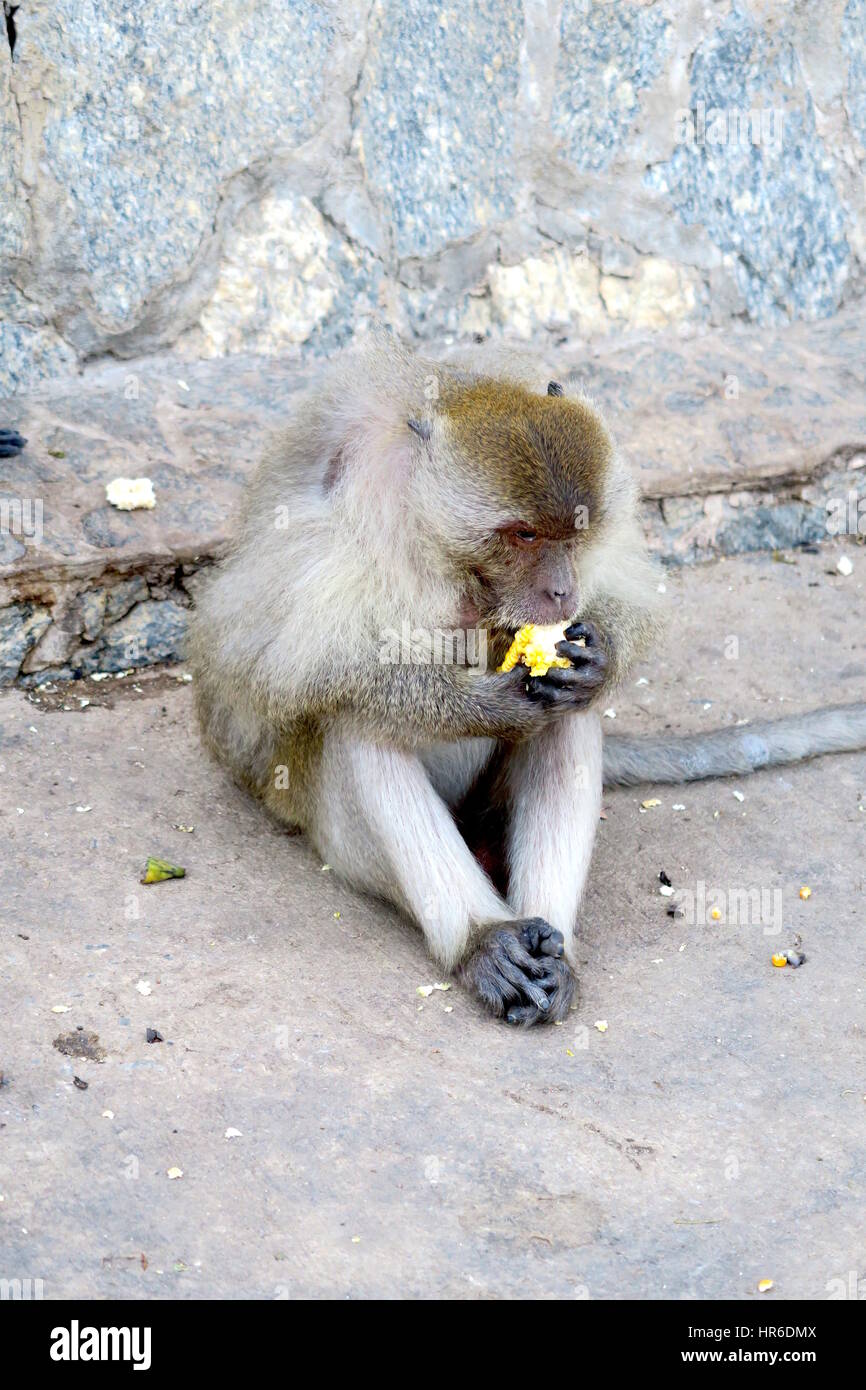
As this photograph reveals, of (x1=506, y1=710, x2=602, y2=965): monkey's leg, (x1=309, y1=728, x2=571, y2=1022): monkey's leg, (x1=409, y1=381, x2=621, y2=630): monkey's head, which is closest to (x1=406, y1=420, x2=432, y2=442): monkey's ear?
(x1=409, y1=381, x2=621, y2=630): monkey's head

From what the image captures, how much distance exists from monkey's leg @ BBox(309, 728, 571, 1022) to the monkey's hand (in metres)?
0.44

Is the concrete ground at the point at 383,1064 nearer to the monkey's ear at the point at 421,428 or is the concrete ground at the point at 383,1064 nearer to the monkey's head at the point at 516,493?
the monkey's head at the point at 516,493

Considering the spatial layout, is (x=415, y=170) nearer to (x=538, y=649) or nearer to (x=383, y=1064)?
(x=538, y=649)

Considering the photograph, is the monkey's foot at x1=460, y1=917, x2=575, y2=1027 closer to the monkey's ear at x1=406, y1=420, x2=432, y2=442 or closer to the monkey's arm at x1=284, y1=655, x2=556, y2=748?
the monkey's arm at x1=284, y1=655, x2=556, y2=748

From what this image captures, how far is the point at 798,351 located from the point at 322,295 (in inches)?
92.8

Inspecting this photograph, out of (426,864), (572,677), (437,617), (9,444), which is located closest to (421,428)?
(437,617)

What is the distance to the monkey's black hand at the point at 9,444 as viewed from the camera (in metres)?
5.68

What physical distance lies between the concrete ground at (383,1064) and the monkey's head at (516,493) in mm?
1178

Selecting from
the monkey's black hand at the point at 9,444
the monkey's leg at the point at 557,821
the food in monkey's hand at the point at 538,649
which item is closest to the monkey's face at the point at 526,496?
the food in monkey's hand at the point at 538,649

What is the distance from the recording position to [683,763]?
18.4ft

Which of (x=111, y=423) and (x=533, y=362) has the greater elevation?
(x=533, y=362)

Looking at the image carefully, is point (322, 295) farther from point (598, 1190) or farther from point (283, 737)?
point (598, 1190)
